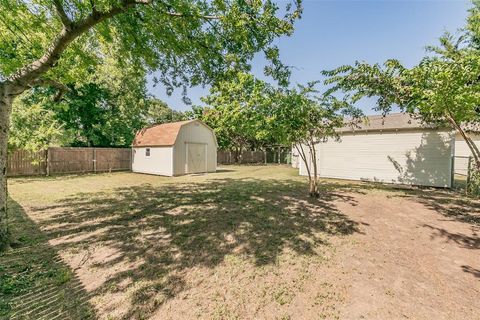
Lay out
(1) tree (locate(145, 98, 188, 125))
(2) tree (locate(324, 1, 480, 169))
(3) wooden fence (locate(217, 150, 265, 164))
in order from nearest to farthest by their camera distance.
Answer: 1. (2) tree (locate(324, 1, 480, 169))
2. (3) wooden fence (locate(217, 150, 265, 164))
3. (1) tree (locate(145, 98, 188, 125))

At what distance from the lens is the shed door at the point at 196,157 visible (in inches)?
676

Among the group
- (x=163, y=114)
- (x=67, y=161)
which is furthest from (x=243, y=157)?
(x=67, y=161)

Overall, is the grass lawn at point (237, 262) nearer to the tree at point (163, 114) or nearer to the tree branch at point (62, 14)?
the tree branch at point (62, 14)

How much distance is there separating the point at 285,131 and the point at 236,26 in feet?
13.1

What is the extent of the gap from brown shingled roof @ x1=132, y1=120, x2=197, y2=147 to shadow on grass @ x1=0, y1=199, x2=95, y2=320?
12022 millimetres

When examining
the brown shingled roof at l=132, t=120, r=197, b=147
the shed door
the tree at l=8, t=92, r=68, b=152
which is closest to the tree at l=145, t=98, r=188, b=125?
the brown shingled roof at l=132, t=120, r=197, b=147

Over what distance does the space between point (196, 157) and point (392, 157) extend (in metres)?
13.2

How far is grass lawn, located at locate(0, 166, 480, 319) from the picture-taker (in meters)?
2.78

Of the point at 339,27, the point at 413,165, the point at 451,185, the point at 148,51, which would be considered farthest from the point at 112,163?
the point at 451,185

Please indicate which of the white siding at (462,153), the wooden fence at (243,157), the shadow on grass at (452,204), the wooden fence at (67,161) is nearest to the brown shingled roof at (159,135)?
the wooden fence at (67,161)

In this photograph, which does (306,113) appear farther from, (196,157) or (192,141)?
(196,157)

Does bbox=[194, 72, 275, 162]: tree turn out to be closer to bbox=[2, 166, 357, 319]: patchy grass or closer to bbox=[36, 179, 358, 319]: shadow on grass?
bbox=[36, 179, 358, 319]: shadow on grass

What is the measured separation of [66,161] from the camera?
633 inches

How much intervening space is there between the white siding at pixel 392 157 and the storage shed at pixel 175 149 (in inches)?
350
